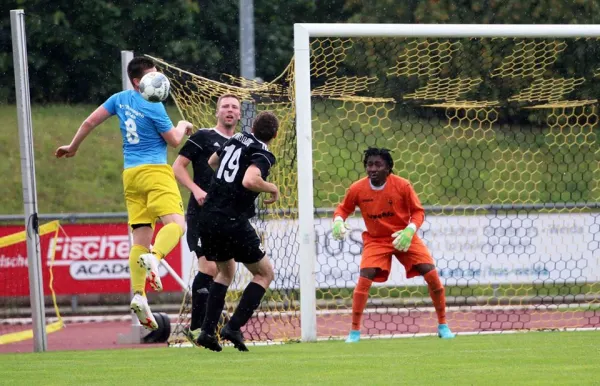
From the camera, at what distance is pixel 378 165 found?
1013cm

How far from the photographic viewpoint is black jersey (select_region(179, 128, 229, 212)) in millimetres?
9812

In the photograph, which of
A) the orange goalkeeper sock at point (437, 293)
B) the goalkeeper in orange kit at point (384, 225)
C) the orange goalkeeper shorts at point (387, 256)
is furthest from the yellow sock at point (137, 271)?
the orange goalkeeper sock at point (437, 293)

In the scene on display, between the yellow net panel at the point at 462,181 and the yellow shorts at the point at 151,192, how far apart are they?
1890 millimetres

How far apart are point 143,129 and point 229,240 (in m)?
1.23

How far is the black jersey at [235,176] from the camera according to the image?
8430 mm

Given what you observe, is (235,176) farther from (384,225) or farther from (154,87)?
(384,225)

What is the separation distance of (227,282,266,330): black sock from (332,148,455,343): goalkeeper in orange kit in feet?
5.12

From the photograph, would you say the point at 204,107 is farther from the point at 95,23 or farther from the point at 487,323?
the point at 95,23

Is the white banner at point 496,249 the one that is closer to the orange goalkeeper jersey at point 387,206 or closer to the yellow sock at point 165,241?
the orange goalkeeper jersey at point 387,206

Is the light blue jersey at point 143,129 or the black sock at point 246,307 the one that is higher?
the light blue jersey at point 143,129

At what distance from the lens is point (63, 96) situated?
21.9 meters

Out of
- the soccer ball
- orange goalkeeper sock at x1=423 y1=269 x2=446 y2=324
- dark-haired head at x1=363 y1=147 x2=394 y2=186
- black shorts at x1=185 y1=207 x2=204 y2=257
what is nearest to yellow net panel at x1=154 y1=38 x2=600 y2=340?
dark-haired head at x1=363 y1=147 x2=394 y2=186

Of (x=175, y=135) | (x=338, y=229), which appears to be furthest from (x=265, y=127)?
(x=338, y=229)

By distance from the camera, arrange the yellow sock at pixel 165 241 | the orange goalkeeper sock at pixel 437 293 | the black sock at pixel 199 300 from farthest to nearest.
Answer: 1. the orange goalkeeper sock at pixel 437 293
2. the black sock at pixel 199 300
3. the yellow sock at pixel 165 241
